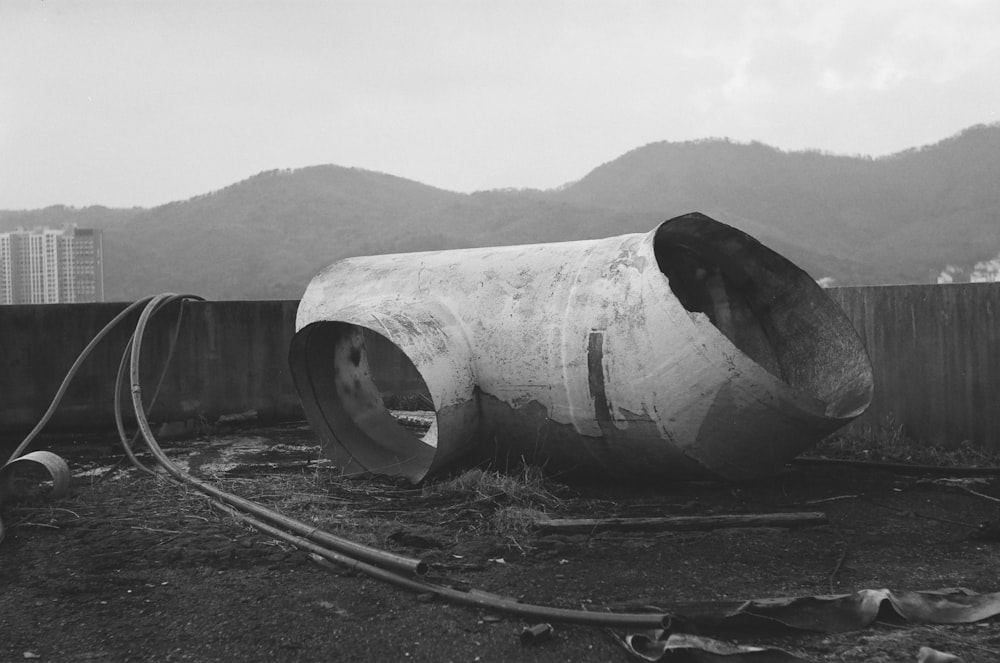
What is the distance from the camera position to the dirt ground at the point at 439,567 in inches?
121

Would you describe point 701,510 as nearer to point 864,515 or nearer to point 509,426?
point 864,515

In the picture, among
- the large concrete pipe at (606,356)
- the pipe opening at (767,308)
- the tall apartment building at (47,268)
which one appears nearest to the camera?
the large concrete pipe at (606,356)

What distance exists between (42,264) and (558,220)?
35459mm

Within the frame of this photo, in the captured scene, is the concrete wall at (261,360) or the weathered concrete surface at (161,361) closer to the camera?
the concrete wall at (261,360)

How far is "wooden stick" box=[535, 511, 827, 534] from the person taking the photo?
4492 mm

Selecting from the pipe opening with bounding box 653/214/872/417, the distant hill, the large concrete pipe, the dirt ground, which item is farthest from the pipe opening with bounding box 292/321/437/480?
the distant hill

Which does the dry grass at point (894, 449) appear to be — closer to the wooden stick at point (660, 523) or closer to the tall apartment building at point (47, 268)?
the wooden stick at point (660, 523)

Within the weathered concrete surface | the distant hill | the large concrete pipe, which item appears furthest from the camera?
the distant hill

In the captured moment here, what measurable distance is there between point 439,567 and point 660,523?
1.37 meters

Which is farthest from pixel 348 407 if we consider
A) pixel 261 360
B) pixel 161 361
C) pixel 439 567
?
pixel 161 361

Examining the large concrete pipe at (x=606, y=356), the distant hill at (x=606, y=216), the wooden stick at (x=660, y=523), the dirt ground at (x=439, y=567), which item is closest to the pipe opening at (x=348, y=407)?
the large concrete pipe at (x=606, y=356)

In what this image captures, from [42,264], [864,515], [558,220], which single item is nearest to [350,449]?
[864,515]

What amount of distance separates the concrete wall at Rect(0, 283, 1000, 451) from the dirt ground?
3.61ft

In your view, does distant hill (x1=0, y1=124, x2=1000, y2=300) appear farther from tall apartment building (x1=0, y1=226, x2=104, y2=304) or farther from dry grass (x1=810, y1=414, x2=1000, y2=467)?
dry grass (x1=810, y1=414, x2=1000, y2=467)
